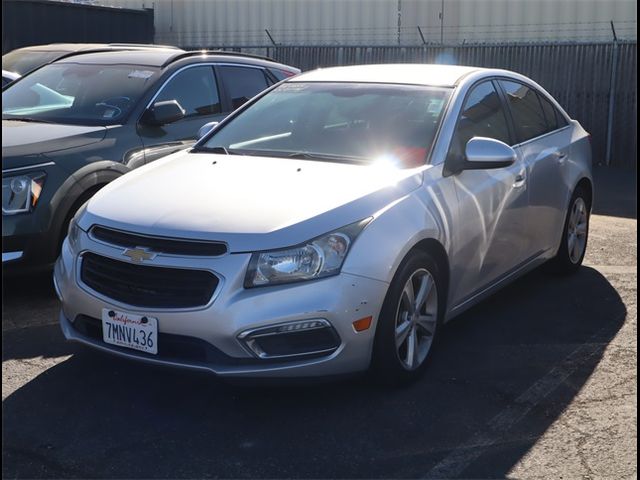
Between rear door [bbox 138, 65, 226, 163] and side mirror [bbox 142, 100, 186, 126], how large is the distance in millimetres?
55

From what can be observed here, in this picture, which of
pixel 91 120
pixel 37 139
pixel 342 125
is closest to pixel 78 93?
pixel 91 120

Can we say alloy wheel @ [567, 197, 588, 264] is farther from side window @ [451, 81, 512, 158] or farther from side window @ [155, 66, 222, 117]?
side window @ [155, 66, 222, 117]

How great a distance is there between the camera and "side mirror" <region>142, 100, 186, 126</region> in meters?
6.50

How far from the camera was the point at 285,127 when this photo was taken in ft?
17.6

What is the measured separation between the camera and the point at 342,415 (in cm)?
414

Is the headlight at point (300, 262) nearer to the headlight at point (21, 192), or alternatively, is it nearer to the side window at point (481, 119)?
the side window at point (481, 119)

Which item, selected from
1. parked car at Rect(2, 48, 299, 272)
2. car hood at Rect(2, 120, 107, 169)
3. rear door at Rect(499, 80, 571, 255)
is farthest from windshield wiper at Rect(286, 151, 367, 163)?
car hood at Rect(2, 120, 107, 169)

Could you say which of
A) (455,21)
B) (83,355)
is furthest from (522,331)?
(455,21)

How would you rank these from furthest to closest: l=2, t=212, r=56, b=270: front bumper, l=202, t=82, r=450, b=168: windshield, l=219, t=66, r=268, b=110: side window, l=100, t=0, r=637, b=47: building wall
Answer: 1. l=100, t=0, r=637, b=47: building wall
2. l=219, t=66, r=268, b=110: side window
3. l=2, t=212, r=56, b=270: front bumper
4. l=202, t=82, r=450, b=168: windshield

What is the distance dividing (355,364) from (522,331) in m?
1.81

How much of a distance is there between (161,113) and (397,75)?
1889mm

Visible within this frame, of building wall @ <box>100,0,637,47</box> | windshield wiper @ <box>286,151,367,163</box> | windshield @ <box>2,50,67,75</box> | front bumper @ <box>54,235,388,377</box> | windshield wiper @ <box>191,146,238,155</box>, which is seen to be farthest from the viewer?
building wall @ <box>100,0,637,47</box>

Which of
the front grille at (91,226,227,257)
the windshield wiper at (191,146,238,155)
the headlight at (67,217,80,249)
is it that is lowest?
the headlight at (67,217,80,249)

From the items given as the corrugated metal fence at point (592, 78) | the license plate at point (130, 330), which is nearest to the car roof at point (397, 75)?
the license plate at point (130, 330)
